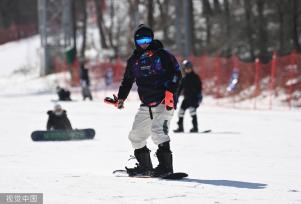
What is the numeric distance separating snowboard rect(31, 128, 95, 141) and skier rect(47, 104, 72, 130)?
0.48m

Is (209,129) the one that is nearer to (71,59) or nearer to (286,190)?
(286,190)

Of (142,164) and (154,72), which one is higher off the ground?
(154,72)

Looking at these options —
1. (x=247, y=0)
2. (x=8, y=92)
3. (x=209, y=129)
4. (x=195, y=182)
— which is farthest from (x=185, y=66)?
(x=8, y=92)

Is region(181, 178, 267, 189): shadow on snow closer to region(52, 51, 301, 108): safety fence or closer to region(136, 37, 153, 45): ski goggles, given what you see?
region(136, 37, 153, 45): ski goggles

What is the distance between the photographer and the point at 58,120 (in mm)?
14461

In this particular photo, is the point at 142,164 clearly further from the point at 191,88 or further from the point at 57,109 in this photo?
the point at 191,88

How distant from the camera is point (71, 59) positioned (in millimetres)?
36031

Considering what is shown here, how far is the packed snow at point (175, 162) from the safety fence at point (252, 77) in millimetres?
2027

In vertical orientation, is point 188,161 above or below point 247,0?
below

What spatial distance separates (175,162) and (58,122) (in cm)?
484

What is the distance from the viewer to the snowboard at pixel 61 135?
13.8m

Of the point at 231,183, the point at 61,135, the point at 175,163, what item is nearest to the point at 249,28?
the point at 61,135

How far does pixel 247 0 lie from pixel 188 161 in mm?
24329

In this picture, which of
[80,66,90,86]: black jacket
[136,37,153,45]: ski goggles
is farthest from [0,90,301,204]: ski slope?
[80,66,90,86]: black jacket
